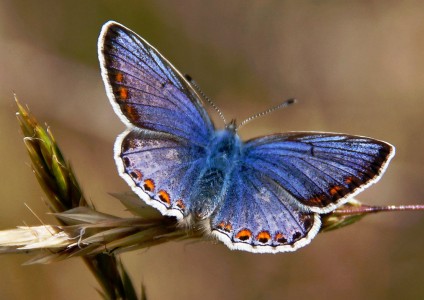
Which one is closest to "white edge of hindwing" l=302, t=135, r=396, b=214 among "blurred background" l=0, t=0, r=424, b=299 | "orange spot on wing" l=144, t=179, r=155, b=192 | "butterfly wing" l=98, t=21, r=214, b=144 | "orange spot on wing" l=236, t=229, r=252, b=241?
"orange spot on wing" l=236, t=229, r=252, b=241

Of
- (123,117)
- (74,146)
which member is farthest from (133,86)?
Answer: (74,146)

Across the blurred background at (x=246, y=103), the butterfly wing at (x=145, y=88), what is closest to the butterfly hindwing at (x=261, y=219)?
the butterfly wing at (x=145, y=88)

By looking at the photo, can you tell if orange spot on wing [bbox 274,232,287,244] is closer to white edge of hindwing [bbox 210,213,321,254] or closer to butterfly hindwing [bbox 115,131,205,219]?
white edge of hindwing [bbox 210,213,321,254]

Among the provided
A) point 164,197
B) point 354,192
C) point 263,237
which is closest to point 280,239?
point 263,237

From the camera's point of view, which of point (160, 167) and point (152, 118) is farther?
point (152, 118)

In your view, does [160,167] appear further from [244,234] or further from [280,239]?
[280,239]

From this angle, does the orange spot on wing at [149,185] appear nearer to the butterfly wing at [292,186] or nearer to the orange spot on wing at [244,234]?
the butterfly wing at [292,186]

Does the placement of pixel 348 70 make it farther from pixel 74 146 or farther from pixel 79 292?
pixel 79 292
